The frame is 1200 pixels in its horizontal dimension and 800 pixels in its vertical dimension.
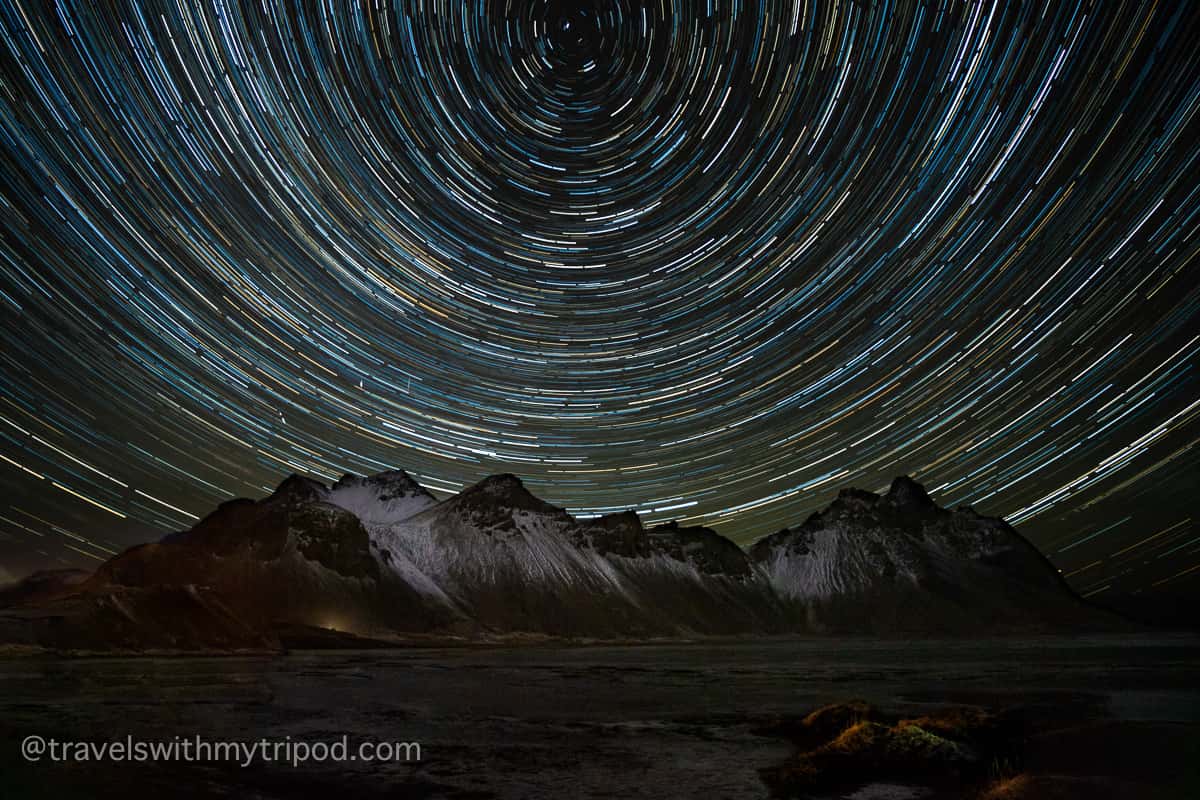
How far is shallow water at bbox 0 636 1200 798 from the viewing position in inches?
666

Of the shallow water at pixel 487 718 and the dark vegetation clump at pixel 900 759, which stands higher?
the shallow water at pixel 487 718

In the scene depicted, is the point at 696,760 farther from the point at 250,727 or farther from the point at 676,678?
the point at 676,678

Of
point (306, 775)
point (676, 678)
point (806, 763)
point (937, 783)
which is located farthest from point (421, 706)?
point (676, 678)

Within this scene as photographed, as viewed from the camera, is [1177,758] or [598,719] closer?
[1177,758]

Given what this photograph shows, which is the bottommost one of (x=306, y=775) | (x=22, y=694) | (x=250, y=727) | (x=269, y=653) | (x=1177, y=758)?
(x=1177, y=758)

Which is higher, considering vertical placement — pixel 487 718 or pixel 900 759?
pixel 487 718

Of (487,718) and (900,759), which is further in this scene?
(487,718)

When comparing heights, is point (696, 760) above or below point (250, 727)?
below

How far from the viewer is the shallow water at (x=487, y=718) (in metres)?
16.9

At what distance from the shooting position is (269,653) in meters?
98.9

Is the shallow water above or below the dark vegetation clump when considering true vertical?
above

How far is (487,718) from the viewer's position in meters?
30.7

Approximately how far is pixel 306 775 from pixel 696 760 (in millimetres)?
9919

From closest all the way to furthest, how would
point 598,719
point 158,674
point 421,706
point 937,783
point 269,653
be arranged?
point 937,783, point 598,719, point 421,706, point 158,674, point 269,653
